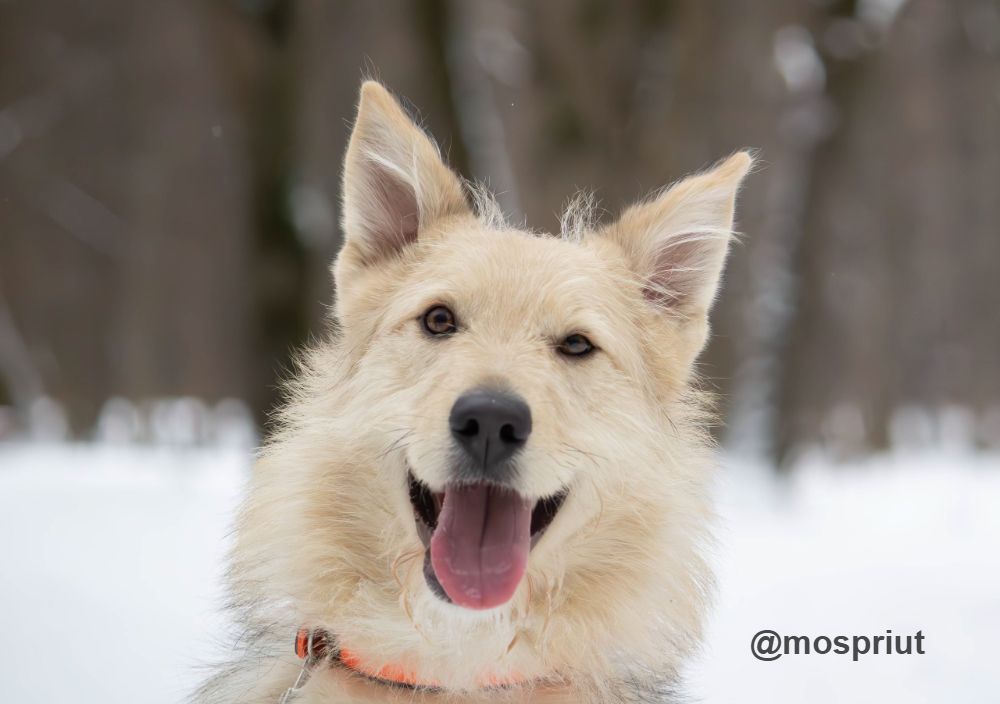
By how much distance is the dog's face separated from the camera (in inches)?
94.5

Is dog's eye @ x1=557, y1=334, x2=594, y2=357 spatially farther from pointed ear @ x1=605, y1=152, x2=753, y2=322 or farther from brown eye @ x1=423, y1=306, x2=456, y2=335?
pointed ear @ x1=605, y1=152, x2=753, y2=322

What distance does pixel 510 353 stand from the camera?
106 inches

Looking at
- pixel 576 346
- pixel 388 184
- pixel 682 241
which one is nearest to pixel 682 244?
pixel 682 241

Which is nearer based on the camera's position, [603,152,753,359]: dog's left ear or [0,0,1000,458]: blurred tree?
[603,152,753,359]: dog's left ear

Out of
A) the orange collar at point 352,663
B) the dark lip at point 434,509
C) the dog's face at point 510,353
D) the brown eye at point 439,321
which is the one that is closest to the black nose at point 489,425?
the dog's face at point 510,353

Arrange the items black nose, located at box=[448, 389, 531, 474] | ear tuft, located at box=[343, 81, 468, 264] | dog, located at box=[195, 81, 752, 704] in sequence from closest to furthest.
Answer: black nose, located at box=[448, 389, 531, 474], dog, located at box=[195, 81, 752, 704], ear tuft, located at box=[343, 81, 468, 264]

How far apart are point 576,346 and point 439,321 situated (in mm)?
442

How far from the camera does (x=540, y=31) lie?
980 centimetres

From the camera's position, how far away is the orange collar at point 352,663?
2539 mm

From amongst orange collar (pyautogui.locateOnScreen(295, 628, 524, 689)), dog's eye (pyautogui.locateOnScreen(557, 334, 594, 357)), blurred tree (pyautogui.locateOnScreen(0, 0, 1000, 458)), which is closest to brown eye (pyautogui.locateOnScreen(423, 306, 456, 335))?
dog's eye (pyautogui.locateOnScreen(557, 334, 594, 357))

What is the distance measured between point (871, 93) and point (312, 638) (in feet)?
28.8

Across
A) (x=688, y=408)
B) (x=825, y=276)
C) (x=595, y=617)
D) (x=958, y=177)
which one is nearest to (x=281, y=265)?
(x=688, y=408)

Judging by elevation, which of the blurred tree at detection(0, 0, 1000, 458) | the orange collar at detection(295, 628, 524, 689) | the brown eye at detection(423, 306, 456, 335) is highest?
the blurred tree at detection(0, 0, 1000, 458)

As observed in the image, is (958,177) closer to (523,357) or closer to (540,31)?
(540,31)
